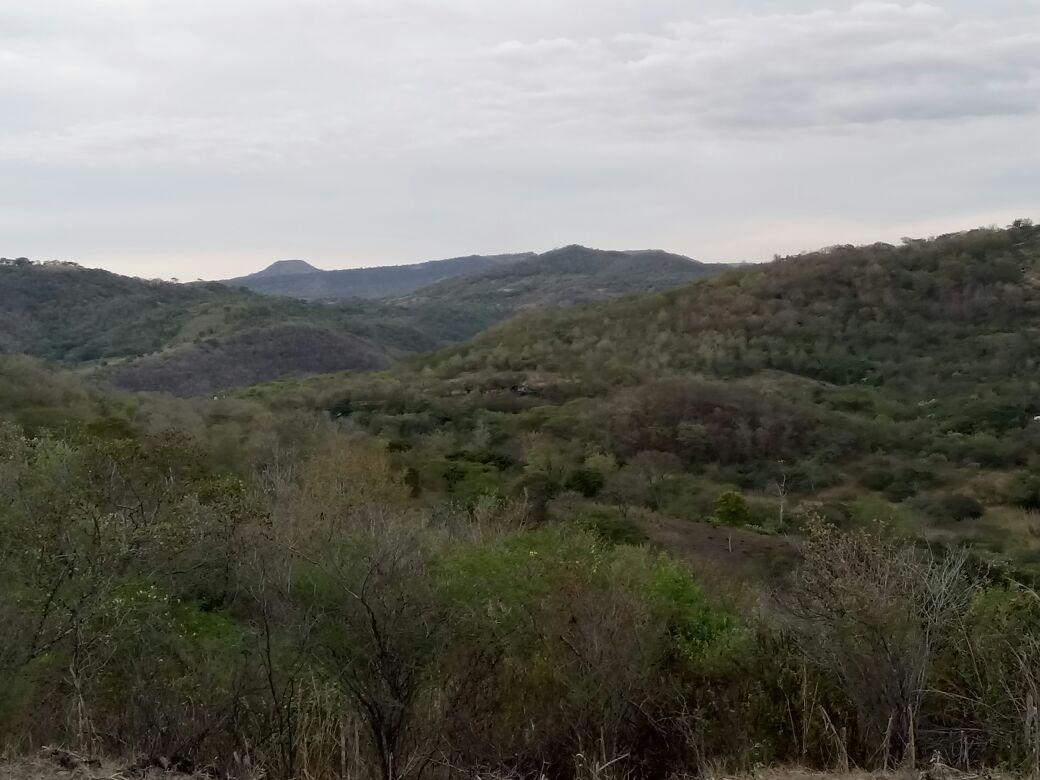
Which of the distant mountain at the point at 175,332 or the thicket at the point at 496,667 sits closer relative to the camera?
the thicket at the point at 496,667

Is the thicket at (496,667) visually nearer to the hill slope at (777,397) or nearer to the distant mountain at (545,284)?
the hill slope at (777,397)

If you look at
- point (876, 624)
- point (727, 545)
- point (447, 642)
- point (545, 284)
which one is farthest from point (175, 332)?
point (876, 624)

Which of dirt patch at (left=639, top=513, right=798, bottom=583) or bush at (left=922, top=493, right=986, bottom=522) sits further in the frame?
bush at (left=922, top=493, right=986, bottom=522)

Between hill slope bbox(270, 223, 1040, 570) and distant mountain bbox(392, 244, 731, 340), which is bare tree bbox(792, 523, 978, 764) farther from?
distant mountain bbox(392, 244, 731, 340)

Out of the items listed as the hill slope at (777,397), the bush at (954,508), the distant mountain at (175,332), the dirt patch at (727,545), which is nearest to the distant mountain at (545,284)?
the distant mountain at (175,332)

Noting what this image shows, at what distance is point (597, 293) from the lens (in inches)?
4983

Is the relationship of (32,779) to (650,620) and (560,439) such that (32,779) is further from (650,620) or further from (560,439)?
(560,439)

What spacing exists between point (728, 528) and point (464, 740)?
1928 cm

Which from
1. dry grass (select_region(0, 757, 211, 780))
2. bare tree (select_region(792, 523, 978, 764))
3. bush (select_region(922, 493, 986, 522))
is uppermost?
bare tree (select_region(792, 523, 978, 764))

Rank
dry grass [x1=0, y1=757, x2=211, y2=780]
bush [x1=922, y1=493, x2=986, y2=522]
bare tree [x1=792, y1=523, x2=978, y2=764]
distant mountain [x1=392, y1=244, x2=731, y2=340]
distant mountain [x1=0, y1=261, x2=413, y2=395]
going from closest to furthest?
1. dry grass [x1=0, y1=757, x2=211, y2=780]
2. bare tree [x1=792, y1=523, x2=978, y2=764]
3. bush [x1=922, y1=493, x2=986, y2=522]
4. distant mountain [x1=0, y1=261, x2=413, y2=395]
5. distant mountain [x1=392, y1=244, x2=731, y2=340]

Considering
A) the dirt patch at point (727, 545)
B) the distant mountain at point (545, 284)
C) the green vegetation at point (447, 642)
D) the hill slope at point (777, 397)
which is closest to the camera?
the green vegetation at point (447, 642)

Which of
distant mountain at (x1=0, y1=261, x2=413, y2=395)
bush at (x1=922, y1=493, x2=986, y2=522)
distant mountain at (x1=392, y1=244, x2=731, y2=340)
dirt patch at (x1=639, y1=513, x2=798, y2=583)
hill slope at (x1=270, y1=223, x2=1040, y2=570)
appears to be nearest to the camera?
dirt patch at (x1=639, y1=513, x2=798, y2=583)

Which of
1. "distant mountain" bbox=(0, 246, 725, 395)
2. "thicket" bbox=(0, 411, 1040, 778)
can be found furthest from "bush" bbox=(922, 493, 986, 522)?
"distant mountain" bbox=(0, 246, 725, 395)

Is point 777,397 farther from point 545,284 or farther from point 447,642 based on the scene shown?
point 545,284
